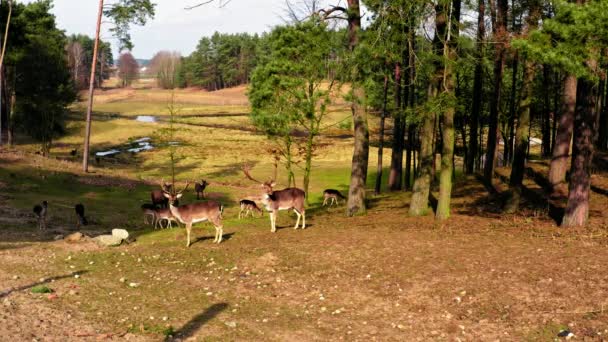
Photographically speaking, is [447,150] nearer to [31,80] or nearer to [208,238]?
[208,238]

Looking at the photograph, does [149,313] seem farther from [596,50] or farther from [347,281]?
[596,50]

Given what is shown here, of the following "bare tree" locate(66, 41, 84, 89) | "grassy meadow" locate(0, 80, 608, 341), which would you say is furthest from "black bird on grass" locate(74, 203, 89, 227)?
"bare tree" locate(66, 41, 84, 89)

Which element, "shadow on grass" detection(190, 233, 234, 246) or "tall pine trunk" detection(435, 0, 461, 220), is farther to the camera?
"shadow on grass" detection(190, 233, 234, 246)

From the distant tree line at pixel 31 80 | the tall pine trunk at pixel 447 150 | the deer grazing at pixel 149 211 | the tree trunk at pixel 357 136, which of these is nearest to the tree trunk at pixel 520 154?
the tall pine trunk at pixel 447 150

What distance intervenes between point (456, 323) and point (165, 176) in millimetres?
44238

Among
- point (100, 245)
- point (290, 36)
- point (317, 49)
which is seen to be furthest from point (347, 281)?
point (290, 36)

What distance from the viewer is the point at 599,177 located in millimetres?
26734

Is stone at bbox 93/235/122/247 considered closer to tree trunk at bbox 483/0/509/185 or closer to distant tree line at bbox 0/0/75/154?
tree trunk at bbox 483/0/509/185

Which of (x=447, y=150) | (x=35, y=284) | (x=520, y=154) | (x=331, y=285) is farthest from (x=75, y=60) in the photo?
(x=331, y=285)

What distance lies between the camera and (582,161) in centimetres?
1750

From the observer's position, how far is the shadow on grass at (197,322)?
11477 millimetres

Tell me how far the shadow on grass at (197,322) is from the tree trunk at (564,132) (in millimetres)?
15491

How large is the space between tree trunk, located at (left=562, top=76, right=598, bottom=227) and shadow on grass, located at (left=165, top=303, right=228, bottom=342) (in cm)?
1179

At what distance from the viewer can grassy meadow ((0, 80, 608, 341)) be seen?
11.6 m
